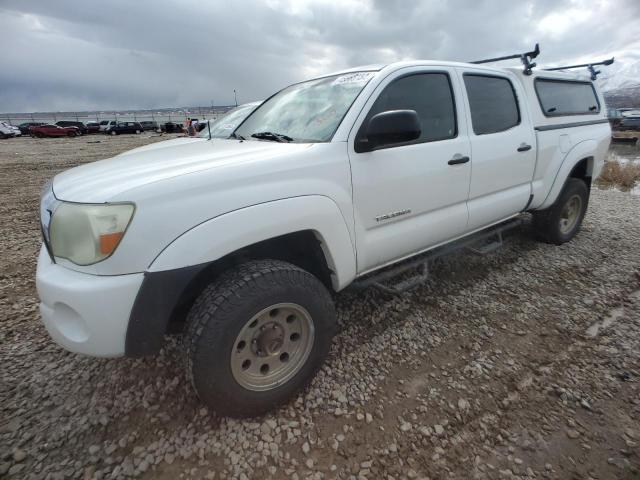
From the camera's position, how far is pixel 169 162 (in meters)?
1.96

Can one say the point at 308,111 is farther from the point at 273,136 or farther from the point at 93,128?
the point at 93,128

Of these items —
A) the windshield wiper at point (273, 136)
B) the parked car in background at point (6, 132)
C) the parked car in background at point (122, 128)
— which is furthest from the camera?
the parked car in background at point (122, 128)

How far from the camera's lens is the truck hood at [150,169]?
5.44 ft

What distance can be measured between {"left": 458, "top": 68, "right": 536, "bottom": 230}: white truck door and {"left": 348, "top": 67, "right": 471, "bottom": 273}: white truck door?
16cm

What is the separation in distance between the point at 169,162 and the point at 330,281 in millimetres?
1208

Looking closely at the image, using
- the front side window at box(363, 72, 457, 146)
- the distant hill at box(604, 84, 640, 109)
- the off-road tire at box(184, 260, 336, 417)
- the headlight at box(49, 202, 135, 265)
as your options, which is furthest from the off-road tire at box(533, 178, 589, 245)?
the distant hill at box(604, 84, 640, 109)

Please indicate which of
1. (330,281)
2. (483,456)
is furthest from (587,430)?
(330,281)

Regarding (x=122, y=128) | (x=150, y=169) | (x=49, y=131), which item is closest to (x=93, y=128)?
(x=122, y=128)

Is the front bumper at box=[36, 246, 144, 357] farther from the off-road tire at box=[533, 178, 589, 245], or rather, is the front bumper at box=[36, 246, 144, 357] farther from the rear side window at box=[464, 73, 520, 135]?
the off-road tire at box=[533, 178, 589, 245]

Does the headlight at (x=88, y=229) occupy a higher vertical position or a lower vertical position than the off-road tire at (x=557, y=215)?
higher

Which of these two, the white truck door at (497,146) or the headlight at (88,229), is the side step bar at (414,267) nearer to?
the white truck door at (497,146)

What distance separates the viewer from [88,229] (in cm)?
157

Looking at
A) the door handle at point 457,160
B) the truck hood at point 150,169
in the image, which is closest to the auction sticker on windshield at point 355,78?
the truck hood at point 150,169

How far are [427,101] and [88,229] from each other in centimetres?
230
